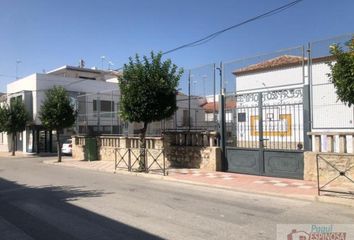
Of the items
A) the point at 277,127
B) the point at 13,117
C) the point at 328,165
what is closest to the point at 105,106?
the point at 13,117

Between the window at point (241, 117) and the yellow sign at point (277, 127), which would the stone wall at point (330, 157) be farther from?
the window at point (241, 117)

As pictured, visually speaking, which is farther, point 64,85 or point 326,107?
point 64,85

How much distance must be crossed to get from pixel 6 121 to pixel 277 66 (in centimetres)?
2432

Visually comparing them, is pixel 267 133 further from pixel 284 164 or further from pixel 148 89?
pixel 148 89

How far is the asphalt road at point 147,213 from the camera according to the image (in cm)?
661

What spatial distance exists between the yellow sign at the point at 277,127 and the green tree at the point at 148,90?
397 cm

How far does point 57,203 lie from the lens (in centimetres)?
947

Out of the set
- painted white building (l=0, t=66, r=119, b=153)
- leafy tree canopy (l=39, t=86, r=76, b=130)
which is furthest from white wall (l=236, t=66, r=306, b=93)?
painted white building (l=0, t=66, r=119, b=153)

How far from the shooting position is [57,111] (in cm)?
2353

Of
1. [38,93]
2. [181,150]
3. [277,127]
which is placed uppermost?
[38,93]

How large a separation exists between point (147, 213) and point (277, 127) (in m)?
7.32

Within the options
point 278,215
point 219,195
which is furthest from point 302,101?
point 278,215

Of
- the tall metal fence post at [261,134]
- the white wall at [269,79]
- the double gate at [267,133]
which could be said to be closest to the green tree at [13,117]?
the double gate at [267,133]

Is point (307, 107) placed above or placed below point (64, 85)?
below
